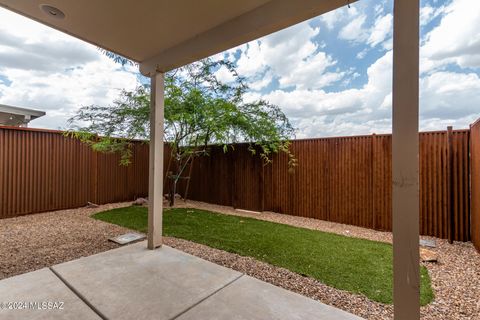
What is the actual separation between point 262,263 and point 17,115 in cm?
833

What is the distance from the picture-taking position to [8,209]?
182 inches

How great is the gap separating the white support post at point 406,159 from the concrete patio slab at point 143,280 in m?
1.43

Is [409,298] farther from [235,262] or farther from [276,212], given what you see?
[276,212]

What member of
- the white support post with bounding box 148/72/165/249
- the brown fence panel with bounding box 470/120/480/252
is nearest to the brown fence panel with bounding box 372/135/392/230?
the brown fence panel with bounding box 470/120/480/252

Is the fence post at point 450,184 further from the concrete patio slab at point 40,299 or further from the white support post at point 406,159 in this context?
the concrete patio slab at point 40,299

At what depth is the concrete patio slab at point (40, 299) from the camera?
1.59 m

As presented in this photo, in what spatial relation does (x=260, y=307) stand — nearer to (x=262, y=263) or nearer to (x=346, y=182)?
(x=262, y=263)

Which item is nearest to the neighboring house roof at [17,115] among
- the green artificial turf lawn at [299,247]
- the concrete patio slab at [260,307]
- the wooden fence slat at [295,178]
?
the wooden fence slat at [295,178]

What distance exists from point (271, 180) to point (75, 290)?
14.5ft

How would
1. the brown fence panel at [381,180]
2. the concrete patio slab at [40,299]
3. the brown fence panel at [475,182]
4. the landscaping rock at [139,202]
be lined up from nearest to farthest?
the concrete patio slab at [40,299] → the brown fence panel at [475,182] → the brown fence panel at [381,180] → the landscaping rock at [139,202]

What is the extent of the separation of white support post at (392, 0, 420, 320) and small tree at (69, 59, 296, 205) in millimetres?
4016

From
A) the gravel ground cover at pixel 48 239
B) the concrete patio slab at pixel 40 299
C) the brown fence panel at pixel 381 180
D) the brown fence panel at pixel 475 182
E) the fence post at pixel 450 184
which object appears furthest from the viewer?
the brown fence panel at pixel 381 180

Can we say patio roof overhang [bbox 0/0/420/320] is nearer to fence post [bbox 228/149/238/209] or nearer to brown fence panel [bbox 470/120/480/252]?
brown fence panel [bbox 470/120/480/252]

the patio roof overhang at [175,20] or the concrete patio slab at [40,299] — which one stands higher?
the patio roof overhang at [175,20]
